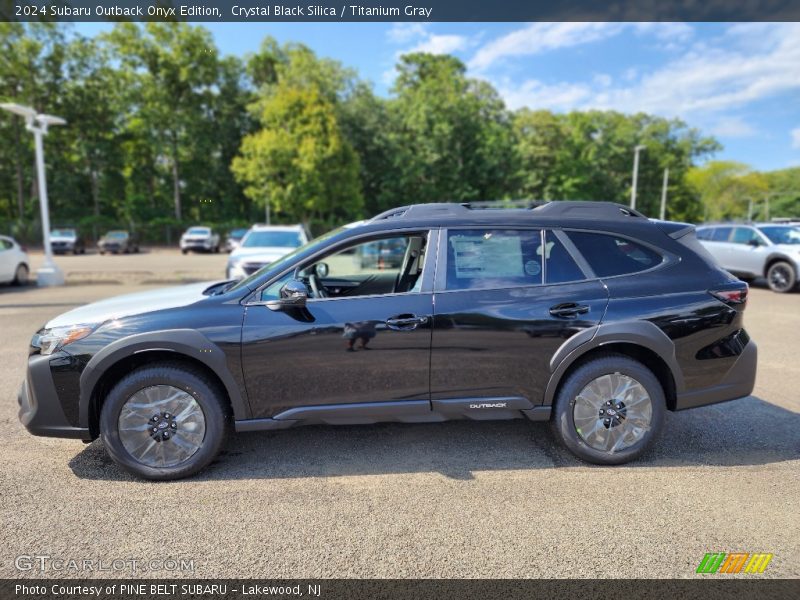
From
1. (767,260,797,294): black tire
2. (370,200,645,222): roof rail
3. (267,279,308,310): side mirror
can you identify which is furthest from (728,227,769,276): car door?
(267,279,308,310): side mirror

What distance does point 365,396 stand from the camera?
3.42 meters

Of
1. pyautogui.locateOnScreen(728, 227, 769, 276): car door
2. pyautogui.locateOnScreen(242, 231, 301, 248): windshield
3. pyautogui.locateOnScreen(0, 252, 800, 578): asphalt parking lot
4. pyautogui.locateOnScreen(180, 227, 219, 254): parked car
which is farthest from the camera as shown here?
pyautogui.locateOnScreen(180, 227, 219, 254): parked car

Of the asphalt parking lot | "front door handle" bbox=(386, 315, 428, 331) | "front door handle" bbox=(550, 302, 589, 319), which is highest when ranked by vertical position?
"front door handle" bbox=(550, 302, 589, 319)

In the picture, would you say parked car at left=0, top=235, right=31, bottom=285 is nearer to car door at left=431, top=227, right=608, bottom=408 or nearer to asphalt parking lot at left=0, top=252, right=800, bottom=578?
asphalt parking lot at left=0, top=252, right=800, bottom=578

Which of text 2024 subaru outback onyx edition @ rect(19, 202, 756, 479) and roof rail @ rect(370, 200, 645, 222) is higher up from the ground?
roof rail @ rect(370, 200, 645, 222)

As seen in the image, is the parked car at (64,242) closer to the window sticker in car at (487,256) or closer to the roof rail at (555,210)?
the roof rail at (555,210)

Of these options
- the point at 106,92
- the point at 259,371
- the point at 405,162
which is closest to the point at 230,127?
the point at 106,92

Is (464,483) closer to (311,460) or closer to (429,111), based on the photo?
(311,460)

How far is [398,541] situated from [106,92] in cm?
5131

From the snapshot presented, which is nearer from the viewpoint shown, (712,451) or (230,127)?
(712,451)

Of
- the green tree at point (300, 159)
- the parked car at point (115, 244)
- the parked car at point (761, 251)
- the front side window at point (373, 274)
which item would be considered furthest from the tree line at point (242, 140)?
the front side window at point (373, 274)

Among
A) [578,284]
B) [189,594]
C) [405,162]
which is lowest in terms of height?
[189,594]

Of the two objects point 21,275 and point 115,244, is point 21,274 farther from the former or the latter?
point 115,244

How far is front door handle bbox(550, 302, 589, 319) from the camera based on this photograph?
344cm
